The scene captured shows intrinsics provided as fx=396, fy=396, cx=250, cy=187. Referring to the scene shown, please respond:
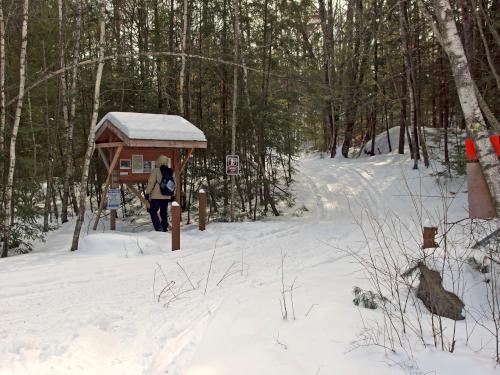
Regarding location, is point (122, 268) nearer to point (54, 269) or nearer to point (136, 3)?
point (54, 269)

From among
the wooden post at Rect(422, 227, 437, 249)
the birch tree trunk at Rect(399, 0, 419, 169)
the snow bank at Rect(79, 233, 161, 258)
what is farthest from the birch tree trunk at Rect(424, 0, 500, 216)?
the birch tree trunk at Rect(399, 0, 419, 169)

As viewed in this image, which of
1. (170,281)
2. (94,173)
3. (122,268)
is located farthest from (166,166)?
(94,173)

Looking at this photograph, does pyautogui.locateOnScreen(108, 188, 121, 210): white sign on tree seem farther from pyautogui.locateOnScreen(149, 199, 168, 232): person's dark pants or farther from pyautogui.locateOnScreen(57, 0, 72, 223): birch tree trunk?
pyautogui.locateOnScreen(57, 0, 72, 223): birch tree trunk

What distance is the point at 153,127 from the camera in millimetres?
8969

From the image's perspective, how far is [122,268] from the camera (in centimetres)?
595

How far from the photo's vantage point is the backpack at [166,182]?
9.13 meters

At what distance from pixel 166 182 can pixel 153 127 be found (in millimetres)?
1284

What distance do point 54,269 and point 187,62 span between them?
7814 mm

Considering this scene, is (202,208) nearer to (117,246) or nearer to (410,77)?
(117,246)

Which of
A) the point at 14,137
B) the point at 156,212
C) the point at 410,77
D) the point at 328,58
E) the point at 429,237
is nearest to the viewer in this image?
the point at 429,237

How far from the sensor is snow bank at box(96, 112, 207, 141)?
28.2ft

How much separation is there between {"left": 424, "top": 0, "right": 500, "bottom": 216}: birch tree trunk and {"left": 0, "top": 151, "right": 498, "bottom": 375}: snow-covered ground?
3.03 ft

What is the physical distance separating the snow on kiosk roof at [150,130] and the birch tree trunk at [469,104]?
6.00 meters

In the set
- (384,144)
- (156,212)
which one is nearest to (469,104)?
(156,212)
